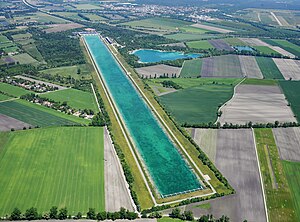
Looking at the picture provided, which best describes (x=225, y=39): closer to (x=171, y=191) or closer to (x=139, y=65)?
(x=139, y=65)

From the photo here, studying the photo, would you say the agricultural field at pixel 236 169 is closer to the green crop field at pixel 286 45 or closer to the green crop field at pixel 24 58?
the green crop field at pixel 24 58

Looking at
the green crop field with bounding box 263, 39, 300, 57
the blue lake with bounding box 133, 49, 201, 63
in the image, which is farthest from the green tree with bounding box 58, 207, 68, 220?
the green crop field with bounding box 263, 39, 300, 57

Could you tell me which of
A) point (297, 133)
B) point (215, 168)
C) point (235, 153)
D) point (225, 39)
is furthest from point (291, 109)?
point (225, 39)

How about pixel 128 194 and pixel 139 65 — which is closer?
pixel 128 194

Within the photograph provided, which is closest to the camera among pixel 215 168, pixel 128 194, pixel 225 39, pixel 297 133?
pixel 128 194

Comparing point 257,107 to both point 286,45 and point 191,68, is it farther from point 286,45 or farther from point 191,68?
point 286,45

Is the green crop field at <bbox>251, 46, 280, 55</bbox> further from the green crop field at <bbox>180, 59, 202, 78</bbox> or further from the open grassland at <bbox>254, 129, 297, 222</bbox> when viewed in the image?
the open grassland at <bbox>254, 129, 297, 222</bbox>
